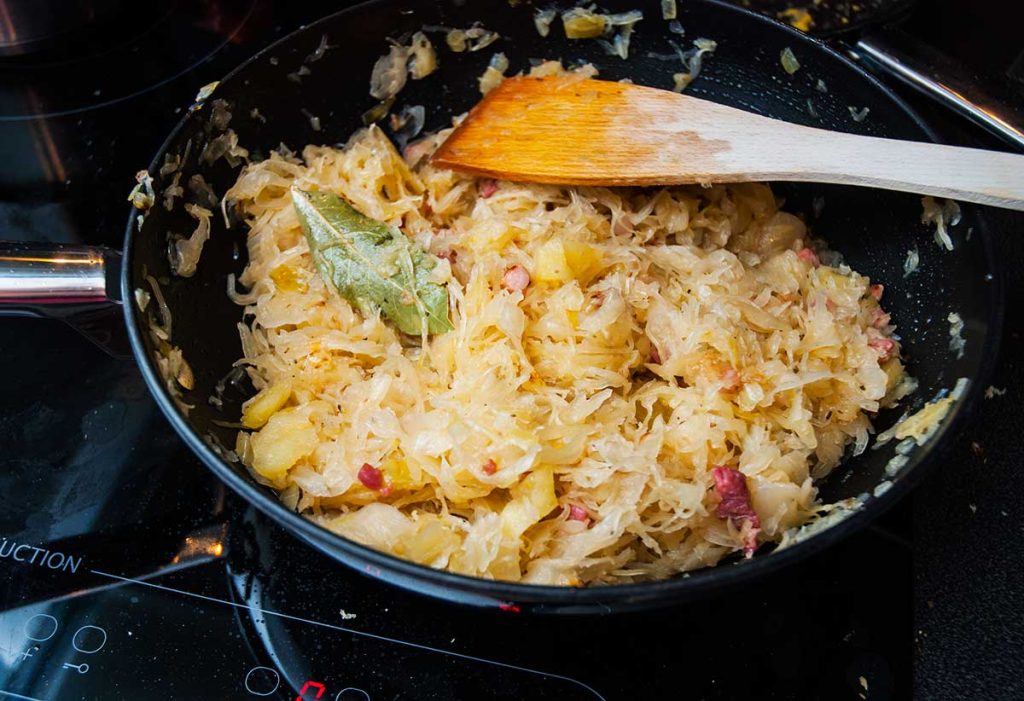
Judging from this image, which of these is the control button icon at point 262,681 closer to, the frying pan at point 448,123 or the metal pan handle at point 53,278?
the frying pan at point 448,123

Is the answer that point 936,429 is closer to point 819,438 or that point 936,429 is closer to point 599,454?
point 819,438

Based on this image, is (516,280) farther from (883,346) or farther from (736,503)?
(883,346)

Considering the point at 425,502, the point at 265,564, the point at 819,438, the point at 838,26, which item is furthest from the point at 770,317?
the point at 265,564

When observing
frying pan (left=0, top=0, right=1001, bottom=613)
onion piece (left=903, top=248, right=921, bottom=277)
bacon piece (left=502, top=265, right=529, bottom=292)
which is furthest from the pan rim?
bacon piece (left=502, top=265, right=529, bottom=292)

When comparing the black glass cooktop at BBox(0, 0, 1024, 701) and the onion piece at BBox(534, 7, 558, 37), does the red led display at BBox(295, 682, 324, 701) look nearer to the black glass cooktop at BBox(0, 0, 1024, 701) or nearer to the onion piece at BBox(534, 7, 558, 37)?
the black glass cooktop at BBox(0, 0, 1024, 701)

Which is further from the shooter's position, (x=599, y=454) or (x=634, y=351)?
(x=634, y=351)

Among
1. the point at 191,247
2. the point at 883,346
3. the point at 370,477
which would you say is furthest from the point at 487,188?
the point at 883,346
